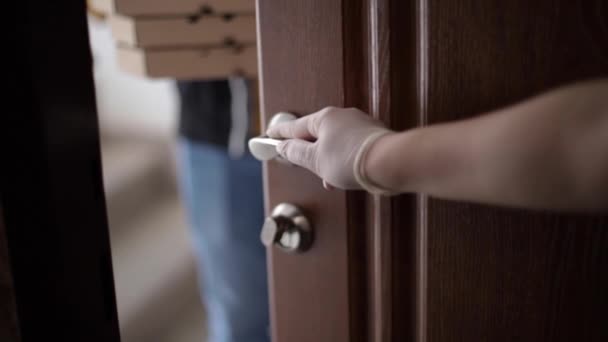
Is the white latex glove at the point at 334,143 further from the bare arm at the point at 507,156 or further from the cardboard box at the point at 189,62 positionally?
the cardboard box at the point at 189,62

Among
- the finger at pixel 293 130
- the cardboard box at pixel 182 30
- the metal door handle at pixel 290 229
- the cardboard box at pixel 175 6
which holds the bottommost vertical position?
the metal door handle at pixel 290 229

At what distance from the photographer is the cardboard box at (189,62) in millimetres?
1110

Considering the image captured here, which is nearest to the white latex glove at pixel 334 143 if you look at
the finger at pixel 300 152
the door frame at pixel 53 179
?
the finger at pixel 300 152

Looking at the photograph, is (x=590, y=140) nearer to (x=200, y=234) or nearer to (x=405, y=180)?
(x=405, y=180)

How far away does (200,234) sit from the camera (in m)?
1.53

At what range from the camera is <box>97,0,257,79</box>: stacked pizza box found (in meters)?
1.08

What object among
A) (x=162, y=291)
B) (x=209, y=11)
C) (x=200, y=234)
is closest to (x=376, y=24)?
(x=209, y=11)

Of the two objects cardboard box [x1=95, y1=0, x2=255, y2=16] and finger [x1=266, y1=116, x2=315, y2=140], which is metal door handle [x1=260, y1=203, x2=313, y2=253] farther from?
cardboard box [x1=95, y1=0, x2=255, y2=16]

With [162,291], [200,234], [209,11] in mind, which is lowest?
[162,291]

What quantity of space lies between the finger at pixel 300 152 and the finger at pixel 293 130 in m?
0.01

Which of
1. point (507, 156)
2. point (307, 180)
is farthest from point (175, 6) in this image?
point (507, 156)

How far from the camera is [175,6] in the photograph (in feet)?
3.53

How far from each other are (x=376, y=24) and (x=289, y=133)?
0.13 metres

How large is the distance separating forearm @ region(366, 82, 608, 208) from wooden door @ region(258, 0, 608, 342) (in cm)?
12
